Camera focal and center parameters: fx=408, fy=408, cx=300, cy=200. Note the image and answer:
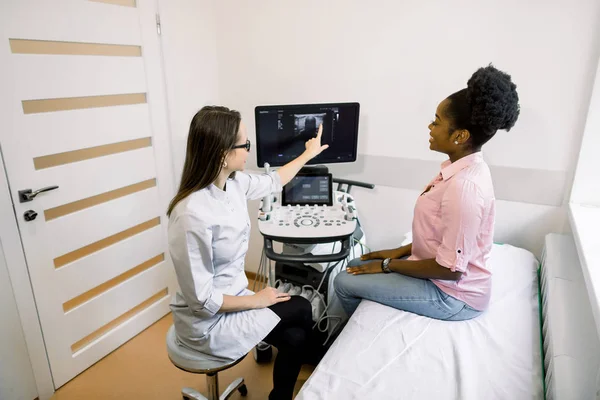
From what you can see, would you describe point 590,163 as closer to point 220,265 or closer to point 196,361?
point 220,265

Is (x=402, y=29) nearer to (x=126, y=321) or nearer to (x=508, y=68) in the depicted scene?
(x=508, y=68)

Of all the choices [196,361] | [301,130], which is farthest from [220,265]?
[301,130]

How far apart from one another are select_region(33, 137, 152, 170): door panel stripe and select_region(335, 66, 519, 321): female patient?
131 centimetres

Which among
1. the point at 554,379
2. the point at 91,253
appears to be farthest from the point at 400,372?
the point at 91,253

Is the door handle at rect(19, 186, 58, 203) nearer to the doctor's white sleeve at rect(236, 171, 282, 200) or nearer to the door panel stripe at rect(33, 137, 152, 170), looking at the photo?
the door panel stripe at rect(33, 137, 152, 170)

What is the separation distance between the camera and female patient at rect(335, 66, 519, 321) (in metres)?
1.35

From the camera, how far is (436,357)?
131 centimetres

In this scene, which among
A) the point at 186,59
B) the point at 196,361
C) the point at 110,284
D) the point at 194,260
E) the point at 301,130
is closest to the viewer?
the point at 194,260

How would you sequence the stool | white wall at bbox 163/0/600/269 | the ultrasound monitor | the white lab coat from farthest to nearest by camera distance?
the ultrasound monitor, white wall at bbox 163/0/600/269, the stool, the white lab coat

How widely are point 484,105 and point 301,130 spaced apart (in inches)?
33.0

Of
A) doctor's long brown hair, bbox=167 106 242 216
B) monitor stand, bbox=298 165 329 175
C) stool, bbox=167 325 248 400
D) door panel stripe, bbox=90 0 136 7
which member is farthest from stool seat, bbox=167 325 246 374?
door panel stripe, bbox=90 0 136 7

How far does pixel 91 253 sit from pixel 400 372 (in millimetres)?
1582

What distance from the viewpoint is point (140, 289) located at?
2.32 meters

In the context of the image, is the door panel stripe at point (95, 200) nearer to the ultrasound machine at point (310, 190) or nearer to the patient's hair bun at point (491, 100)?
the ultrasound machine at point (310, 190)
